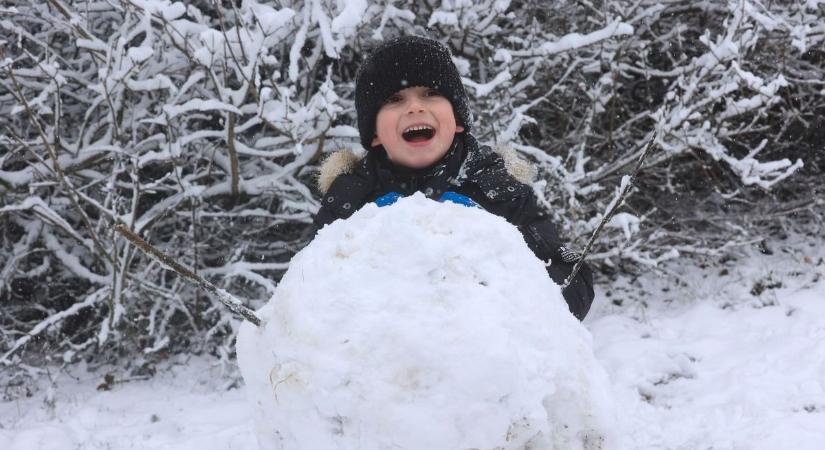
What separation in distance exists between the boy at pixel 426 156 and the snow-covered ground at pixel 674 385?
5.27 ft

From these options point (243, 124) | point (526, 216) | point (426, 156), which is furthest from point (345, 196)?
point (243, 124)

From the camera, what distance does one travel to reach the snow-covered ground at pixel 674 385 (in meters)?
3.17

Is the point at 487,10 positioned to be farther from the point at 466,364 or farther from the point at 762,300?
the point at 466,364

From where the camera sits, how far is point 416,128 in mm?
2051

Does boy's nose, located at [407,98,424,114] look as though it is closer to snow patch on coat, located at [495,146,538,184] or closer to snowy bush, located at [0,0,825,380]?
snow patch on coat, located at [495,146,538,184]

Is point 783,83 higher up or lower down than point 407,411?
lower down

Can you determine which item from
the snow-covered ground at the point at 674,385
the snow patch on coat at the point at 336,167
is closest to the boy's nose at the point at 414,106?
the snow patch on coat at the point at 336,167

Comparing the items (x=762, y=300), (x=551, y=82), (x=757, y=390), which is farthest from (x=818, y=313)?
(x=551, y=82)

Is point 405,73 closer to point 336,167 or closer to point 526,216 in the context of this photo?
point 336,167

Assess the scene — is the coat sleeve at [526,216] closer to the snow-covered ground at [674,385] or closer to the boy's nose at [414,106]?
the boy's nose at [414,106]

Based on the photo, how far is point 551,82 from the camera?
4758 mm

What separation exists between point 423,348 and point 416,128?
1.10 m

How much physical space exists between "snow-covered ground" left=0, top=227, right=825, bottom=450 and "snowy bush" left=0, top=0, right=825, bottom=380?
33cm

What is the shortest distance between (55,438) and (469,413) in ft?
10.5
